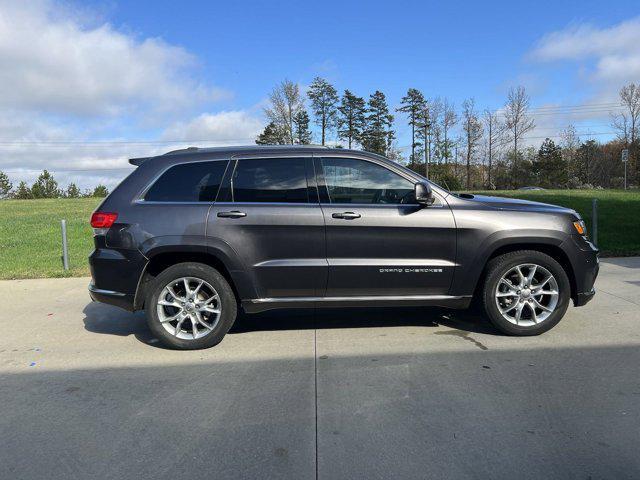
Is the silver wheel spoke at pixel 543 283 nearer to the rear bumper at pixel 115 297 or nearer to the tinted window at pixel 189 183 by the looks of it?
the tinted window at pixel 189 183

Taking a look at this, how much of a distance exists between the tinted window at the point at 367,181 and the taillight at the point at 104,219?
2.02 m

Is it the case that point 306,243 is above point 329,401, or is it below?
above

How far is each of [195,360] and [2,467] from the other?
180 cm

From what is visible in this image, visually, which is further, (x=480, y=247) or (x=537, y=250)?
(x=537, y=250)

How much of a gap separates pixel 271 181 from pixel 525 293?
2.69 m

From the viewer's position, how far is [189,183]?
483cm

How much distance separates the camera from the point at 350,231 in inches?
185

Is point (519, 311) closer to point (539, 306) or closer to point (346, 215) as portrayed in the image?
point (539, 306)

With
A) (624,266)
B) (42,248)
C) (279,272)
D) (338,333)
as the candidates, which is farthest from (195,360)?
(42,248)

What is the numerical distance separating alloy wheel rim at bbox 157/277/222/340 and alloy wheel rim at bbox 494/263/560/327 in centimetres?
272

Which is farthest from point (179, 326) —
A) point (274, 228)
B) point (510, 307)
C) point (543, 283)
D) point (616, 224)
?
point (616, 224)

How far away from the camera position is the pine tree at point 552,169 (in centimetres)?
6531

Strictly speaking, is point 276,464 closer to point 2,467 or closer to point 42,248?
point 2,467

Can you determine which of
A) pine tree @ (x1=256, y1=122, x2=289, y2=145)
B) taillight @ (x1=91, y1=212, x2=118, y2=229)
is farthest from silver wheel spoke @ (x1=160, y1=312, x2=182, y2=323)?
pine tree @ (x1=256, y1=122, x2=289, y2=145)
